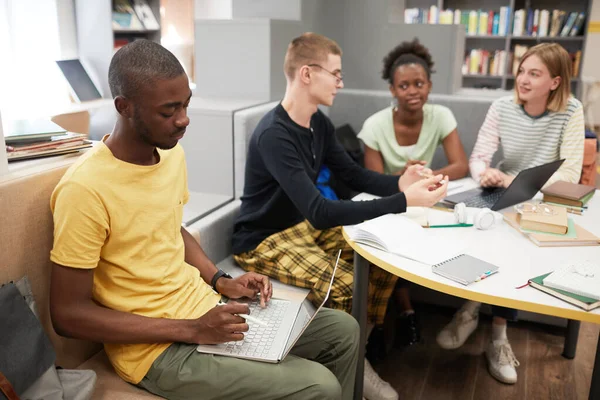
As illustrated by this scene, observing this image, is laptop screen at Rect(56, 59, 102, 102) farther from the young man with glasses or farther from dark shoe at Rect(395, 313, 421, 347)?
dark shoe at Rect(395, 313, 421, 347)

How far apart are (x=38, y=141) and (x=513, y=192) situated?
5.07ft

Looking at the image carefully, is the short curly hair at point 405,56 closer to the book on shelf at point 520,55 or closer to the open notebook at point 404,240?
the open notebook at point 404,240

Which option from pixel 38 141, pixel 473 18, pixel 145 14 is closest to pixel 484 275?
pixel 38 141

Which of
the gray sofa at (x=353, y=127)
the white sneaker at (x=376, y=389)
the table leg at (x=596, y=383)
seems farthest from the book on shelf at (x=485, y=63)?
the table leg at (x=596, y=383)

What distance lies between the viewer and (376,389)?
7.02ft

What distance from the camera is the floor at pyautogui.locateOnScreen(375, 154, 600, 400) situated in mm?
2271

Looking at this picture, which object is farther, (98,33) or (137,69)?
Answer: (98,33)

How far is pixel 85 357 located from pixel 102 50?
169 inches

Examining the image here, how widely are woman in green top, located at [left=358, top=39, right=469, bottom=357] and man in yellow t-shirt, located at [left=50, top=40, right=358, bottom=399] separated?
1.35m

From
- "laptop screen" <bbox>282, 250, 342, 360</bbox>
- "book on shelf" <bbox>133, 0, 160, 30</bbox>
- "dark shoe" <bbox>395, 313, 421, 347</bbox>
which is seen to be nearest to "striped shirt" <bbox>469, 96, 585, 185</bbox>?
"dark shoe" <bbox>395, 313, 421, 347</bbox>

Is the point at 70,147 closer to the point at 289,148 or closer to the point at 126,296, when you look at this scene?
the point at 126,296

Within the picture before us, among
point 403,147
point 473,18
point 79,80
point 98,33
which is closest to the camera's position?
point 403,147

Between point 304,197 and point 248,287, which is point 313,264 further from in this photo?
point 248,287

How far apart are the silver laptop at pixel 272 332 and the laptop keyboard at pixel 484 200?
2.62ft
